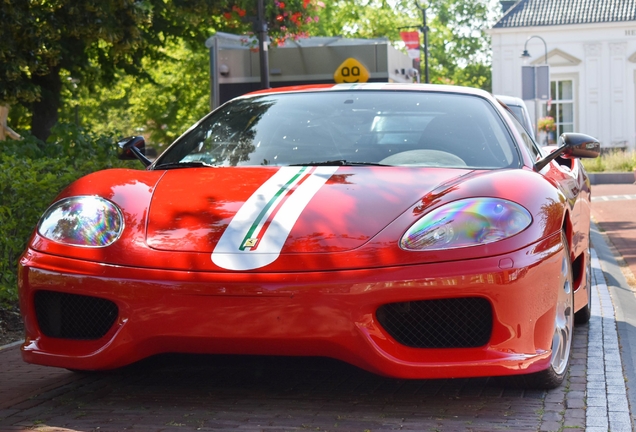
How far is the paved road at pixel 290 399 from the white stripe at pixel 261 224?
0.51 metres

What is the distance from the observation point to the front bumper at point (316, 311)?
3.75m

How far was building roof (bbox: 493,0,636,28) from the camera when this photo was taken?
51.7 metres

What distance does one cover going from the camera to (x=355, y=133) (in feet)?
16.2

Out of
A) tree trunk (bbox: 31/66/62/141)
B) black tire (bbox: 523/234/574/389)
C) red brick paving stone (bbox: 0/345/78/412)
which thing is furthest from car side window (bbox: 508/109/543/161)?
tree trunk (bbox: 31/66/62/141)

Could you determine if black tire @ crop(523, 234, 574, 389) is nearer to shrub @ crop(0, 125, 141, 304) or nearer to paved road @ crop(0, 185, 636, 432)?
A: paved road @ crop(0, 185, 636, 432)

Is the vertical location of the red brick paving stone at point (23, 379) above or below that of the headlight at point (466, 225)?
below

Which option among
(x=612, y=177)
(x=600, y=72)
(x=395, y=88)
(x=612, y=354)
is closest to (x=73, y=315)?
(x=395, y=88)

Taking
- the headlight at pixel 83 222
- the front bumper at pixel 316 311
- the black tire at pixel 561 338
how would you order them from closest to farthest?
the front bumper at pixel 316 311, the headlight at pixel 83 222, the black tire at pixel 561 338

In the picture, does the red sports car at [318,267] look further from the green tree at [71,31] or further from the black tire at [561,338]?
the green tree at [71,31]

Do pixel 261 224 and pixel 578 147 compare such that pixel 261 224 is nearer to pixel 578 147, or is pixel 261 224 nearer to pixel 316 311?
pixel 316 311

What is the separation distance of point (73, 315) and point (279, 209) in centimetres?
91

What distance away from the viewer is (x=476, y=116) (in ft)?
16.6

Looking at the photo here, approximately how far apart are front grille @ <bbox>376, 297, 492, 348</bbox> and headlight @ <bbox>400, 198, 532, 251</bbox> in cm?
22

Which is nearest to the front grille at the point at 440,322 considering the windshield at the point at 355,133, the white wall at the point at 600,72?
the windshield at the point at 355,133
